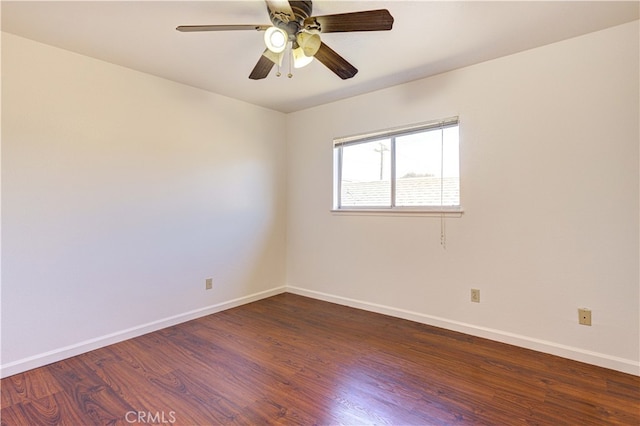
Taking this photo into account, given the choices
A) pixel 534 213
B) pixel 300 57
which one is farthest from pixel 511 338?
pixel 300 57

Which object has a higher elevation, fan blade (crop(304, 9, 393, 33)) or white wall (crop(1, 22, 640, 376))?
fan blade (crop(304, 9, 393, 33))

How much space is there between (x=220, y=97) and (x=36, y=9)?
1612 millimetres

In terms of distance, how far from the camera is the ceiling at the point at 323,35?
1.88 m

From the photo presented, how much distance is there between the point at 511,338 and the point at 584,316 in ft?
1.71

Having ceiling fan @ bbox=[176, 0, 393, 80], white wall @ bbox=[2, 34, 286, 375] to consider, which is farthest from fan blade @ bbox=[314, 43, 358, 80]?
white wall @ bbox=[2, 34, 286, 375]

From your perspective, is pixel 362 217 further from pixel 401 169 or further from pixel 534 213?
pixel 534 213

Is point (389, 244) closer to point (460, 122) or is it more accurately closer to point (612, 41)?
point (460, 122)

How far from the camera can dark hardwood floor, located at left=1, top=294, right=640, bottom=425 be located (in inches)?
66.2

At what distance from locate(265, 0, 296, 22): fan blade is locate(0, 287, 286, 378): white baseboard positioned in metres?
2.68

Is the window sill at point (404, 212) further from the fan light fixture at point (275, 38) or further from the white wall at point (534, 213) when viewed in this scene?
the fan light fixture at point (275, 38)

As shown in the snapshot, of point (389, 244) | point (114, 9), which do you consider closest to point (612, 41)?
point (389, 244)

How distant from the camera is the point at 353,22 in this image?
1625 millimetres

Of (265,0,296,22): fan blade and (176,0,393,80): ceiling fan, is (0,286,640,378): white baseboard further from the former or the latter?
(265,0,296,22): fan blade

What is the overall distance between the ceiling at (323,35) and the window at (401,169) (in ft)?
1.89
